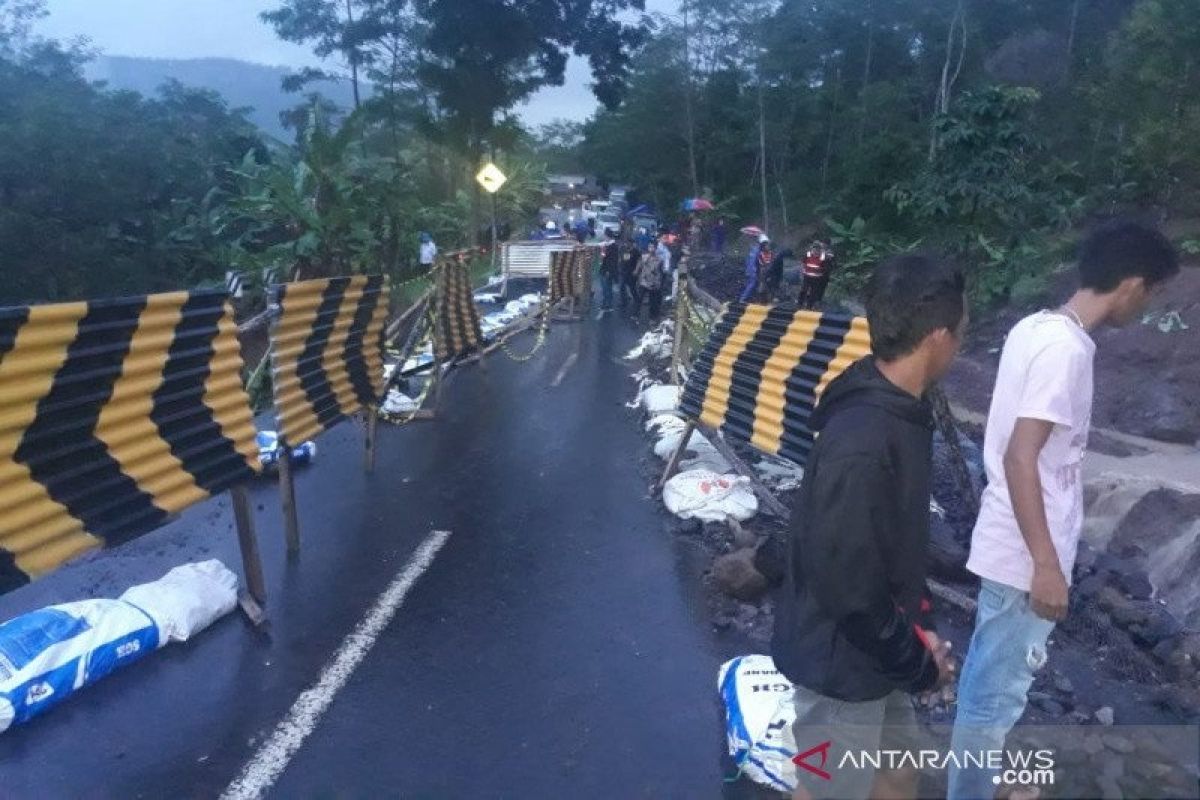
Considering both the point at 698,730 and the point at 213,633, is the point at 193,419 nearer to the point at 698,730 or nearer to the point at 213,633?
the point at 213,633

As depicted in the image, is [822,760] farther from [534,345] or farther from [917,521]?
[534,345]

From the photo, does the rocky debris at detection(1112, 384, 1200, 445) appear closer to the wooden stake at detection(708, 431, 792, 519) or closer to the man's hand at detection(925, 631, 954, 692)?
the wooden stake at detection(708, 431, 792, 519)

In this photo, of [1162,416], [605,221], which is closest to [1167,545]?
[1162,416]

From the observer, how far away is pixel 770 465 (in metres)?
7.56

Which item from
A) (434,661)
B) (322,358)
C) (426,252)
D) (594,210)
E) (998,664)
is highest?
(322,358)

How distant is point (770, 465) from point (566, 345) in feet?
28.8

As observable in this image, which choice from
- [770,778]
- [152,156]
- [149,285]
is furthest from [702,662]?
[152,156]

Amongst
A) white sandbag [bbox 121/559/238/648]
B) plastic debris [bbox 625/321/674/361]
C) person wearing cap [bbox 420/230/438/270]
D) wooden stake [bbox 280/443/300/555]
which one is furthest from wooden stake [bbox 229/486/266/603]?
person wearing cap [bbox 420/230/438/270]

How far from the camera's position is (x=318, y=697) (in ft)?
13.8

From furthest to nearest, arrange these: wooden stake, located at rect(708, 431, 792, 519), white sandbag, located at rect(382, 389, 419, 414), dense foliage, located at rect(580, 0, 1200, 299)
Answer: dense foliage, located at rect(580, 0, 1200, 299) < white sandbag, located at rect(382, 389, 419, 414) < wooden stake, located at rect(708, 431, 792, 519)

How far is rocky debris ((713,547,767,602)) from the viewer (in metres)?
5.27

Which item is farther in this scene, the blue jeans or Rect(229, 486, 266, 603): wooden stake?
the blue jeans

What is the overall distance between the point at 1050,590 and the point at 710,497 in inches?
157

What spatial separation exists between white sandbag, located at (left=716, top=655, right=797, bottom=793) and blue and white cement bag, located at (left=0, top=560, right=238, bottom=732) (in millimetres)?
2762
